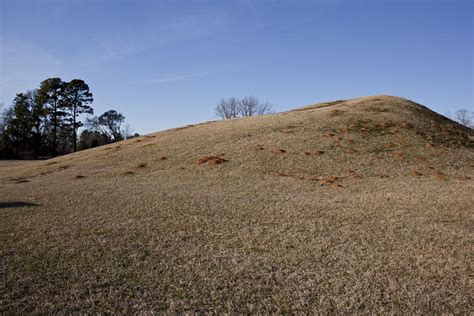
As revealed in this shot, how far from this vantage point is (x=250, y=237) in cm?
780

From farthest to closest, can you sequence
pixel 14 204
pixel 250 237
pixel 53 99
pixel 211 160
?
1. pixel 53 99
2. pixel 211 160
3. pixel 14 204
4. pixel 250 237

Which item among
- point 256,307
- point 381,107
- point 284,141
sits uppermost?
point 381,107

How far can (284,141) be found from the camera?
22406mm

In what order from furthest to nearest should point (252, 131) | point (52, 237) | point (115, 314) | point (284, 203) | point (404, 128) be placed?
point (252, 131) → point (404, 128) → point (284, 203) → point (52, 237) → point (115, 314)

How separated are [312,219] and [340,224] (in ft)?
2.62

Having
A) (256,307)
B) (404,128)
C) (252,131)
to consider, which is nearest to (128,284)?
(256,307)

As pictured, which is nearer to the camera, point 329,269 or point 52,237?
point 329,269

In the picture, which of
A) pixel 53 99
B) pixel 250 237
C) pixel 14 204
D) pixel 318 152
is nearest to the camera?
pixel 250 237

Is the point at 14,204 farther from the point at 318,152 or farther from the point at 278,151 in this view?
the point at 318,152

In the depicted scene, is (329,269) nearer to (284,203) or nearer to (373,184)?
(284,203)

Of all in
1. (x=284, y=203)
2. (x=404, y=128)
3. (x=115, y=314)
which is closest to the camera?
(x=115, y=314)

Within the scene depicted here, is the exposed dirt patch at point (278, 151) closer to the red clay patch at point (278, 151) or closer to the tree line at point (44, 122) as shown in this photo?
the red clay patch at point (278, 151)

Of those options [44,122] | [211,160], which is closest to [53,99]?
[44,122]

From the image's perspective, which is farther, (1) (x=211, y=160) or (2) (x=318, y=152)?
(2) (x=318, y=152)
